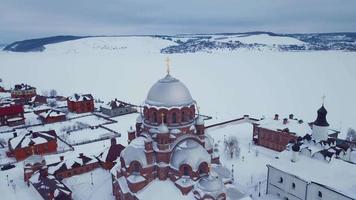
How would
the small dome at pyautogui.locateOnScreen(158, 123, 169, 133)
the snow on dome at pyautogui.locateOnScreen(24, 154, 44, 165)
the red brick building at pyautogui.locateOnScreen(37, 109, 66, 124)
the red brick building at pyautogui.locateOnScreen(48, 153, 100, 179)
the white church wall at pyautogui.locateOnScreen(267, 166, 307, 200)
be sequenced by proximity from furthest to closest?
the red brick building at pyautogui.locateOnScreen(37, 109, 66, 124)
the red brick building at pyautogui.locateOnScreen(48, 153, 100, 179)
the snow on dome at pyautogui.locateOnScreen(24, 154, 44, 165)
the white church wall at pyautogui.locateOnScreen(267, 166, 307, 200)
the small dome at pyautogui.locateOnScreen(158, 123, 169, 133)

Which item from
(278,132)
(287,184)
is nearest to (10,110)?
(278,132)

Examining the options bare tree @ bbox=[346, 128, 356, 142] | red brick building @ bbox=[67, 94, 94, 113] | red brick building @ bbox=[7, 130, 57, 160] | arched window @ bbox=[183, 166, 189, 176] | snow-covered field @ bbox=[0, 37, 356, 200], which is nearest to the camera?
arched window @ bbox=[183, 166, 189, 176]

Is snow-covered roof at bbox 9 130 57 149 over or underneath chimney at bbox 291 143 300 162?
underneath

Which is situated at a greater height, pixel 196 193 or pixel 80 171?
pixel 196 193

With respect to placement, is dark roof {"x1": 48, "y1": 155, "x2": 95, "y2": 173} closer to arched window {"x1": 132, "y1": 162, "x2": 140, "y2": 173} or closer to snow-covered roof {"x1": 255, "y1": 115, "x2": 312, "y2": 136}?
arched window {"x1": 132, "y1": 162, "x2": 140, "y2": 173}

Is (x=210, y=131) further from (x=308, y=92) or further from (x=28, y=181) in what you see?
(x=308, y=92)

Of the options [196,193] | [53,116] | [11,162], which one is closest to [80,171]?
[11,162]

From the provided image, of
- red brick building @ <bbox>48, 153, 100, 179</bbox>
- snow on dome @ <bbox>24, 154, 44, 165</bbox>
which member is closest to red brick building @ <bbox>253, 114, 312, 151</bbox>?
red brick building @ <bbox>48, 153, 100, 179</bbox>

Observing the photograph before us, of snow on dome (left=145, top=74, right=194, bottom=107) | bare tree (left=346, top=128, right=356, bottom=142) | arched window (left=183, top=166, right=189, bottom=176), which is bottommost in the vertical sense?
bare tree (left=346, top=128, right=356, bottom=142)
